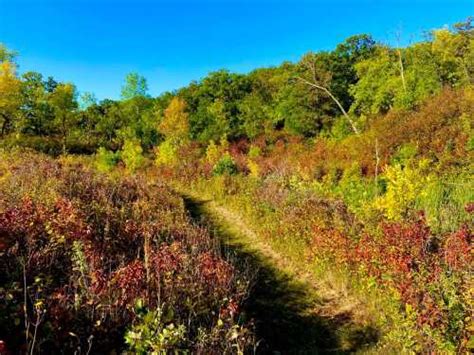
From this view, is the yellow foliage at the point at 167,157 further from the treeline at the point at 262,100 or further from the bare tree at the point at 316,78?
the bare tree at the point at 316,78

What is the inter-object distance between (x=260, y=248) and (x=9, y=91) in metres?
31.0

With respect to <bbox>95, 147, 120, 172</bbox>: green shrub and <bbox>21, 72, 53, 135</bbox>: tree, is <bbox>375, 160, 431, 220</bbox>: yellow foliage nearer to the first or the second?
<bbox>95, 147, 120, 172</bbox>: green shrub

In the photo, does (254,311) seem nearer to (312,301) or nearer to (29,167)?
(312,301)

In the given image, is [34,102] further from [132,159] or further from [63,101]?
[132,159]

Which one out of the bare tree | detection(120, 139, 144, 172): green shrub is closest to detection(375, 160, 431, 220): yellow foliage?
detection(120, 139, 144, 172): green shrub

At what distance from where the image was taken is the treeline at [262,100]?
28047 mm

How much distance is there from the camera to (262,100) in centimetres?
3934

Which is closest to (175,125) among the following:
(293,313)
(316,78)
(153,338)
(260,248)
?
(316,78)

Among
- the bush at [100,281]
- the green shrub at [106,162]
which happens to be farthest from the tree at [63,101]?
the bush at [100,281]

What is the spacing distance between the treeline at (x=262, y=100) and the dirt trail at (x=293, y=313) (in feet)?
54.6

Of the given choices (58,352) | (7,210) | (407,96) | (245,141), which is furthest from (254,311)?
(245,141)

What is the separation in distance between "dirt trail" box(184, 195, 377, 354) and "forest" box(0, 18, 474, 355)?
0.13 feet

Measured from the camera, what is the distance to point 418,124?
18.2 meters

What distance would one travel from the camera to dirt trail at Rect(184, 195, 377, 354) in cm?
682
